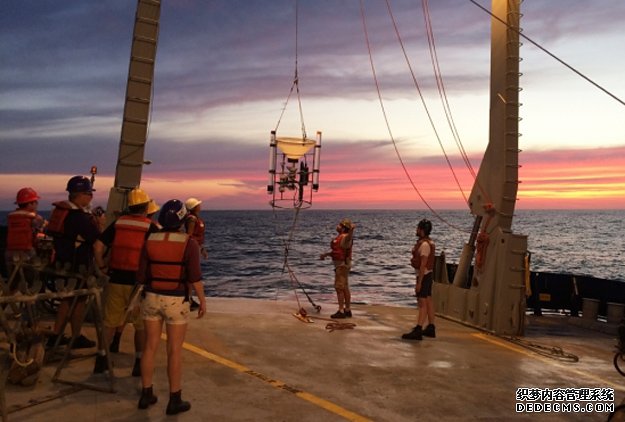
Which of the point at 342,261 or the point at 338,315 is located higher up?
the point at 342,261

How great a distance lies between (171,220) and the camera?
5.42 metres

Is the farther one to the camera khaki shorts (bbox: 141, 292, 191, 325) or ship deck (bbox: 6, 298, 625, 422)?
ship deck (bbox: 6, 298, 625, 422)

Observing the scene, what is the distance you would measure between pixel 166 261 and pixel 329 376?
9.56 feet

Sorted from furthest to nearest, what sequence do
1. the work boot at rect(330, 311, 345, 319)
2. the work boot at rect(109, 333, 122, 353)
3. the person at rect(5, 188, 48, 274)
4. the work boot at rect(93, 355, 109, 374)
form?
the work boot at rect(330, 311, 345, 319) → the person at rect(5, 188, 48, 274) → the work boot at rect(109, 333, 122, 353) → the work boot at rect(93, 355, 109, 374)

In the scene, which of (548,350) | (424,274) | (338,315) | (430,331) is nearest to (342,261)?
(338,315)

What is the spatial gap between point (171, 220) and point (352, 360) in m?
3.81

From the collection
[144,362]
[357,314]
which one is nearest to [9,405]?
[144,362]

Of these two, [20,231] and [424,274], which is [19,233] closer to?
[20,231]

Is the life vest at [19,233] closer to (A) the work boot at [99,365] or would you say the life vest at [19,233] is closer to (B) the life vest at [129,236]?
(B) the life vest at [129,236]

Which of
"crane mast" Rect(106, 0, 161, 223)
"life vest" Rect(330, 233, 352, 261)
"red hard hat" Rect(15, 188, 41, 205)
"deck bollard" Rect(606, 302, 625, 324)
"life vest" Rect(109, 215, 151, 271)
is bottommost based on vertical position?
"deck bollard" Rect(606, 302, 625, 324)

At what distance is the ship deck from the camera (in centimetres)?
566

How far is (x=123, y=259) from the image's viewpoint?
21.3 ft

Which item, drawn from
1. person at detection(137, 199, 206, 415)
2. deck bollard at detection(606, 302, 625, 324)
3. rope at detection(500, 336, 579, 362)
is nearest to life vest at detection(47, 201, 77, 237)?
person at detection(137, 199, 206, 415)

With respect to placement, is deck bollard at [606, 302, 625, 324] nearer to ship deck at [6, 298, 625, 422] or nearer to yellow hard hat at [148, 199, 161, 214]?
ship deck at [6, 298, 625, 422]
